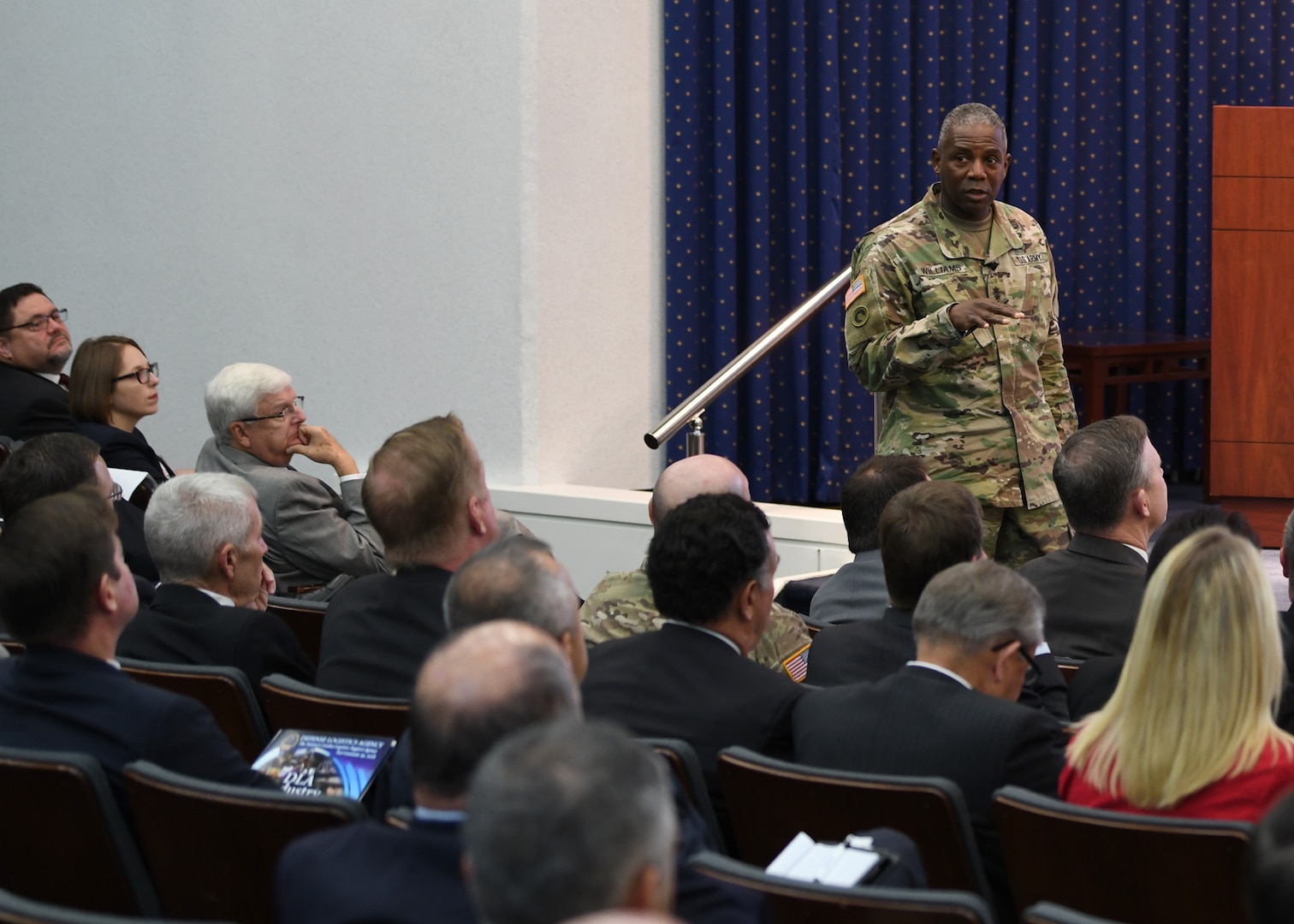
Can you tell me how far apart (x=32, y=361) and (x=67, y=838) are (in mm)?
3464

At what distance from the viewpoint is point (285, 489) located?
13.3 feet

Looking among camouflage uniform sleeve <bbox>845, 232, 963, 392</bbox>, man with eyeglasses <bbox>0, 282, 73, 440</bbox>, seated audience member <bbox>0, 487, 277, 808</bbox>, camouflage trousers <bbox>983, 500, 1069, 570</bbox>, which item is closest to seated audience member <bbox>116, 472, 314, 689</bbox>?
seated audience member <bbox>0, 487, 277, 808</bbox>

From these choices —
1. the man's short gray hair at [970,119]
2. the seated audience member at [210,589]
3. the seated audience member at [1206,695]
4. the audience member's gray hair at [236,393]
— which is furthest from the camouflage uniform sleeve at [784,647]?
the audience member's gray hair at [236,393]

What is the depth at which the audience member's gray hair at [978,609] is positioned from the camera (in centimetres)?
225

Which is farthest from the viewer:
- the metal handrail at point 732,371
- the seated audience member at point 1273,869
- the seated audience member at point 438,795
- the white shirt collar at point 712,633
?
the metal handrail at point 732,371

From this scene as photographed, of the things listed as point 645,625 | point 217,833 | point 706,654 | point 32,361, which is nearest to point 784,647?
point 645,625

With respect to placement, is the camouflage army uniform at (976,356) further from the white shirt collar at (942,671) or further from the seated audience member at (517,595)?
the seated audience member at (517,595)

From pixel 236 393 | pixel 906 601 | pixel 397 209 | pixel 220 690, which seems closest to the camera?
pixel 220 690

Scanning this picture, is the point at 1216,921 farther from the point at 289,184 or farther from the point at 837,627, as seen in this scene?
the point at 289,184

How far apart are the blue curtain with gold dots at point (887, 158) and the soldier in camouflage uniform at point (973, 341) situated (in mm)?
2282

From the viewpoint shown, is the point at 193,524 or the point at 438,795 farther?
the point at 193,524

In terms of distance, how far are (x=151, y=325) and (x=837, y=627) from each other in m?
4.96

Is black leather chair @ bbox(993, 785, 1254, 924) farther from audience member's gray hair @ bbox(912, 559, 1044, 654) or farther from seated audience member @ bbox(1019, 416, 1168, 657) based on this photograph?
seated audience member @ bbox(1019, 416, 1168, 657)

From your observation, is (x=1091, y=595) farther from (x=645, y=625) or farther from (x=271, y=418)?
(x=271, y=418)
